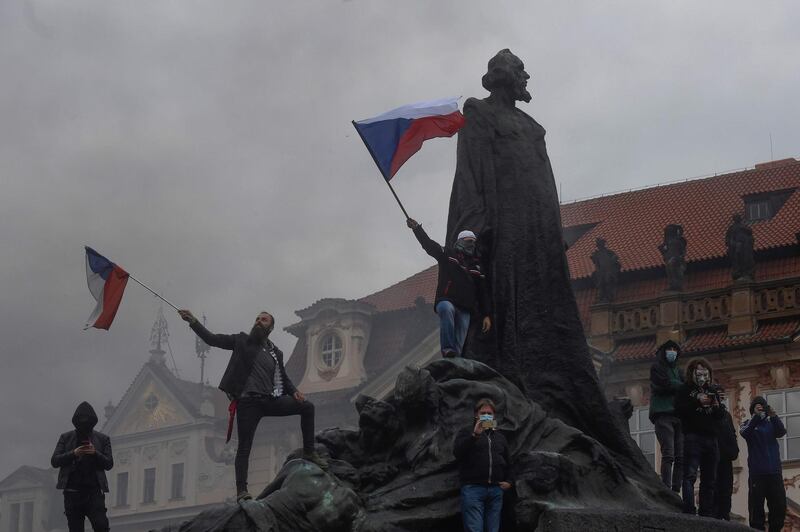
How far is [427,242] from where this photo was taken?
410 inches

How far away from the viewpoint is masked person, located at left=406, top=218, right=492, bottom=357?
1037 cm

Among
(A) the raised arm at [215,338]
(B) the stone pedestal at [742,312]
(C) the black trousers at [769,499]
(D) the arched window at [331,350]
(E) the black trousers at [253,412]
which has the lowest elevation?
(C) the black trousers at [769,499]

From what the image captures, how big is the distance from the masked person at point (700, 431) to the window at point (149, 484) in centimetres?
3945

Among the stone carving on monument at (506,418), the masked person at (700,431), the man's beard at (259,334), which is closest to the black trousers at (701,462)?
the masked person at (700,431)

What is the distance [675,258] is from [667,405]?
81.2 feet

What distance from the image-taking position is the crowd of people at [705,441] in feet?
35.7

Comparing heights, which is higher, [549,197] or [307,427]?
[549,197]

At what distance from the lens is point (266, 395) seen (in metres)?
9.74

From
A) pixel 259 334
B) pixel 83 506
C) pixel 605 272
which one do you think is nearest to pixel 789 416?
pixel 605 272

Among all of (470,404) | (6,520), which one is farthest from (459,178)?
(6,520)

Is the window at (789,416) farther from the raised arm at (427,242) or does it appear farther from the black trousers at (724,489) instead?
the raised arm at (427,242)

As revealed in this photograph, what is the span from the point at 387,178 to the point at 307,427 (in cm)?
255

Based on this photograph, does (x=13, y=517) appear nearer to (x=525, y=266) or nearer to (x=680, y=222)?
(x=680, y=222)

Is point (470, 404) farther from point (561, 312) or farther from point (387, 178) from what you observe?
point (387, 178)
